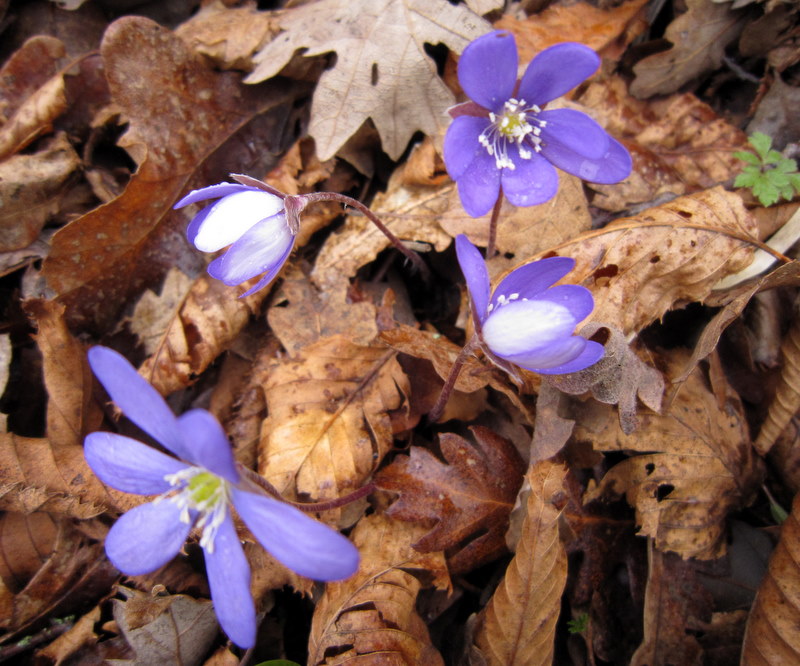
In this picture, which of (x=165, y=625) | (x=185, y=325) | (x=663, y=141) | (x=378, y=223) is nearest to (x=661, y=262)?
(x=663, y=141)

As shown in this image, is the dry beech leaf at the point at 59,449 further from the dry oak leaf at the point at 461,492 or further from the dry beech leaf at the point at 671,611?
the dry beech leaf at the point at 671,611

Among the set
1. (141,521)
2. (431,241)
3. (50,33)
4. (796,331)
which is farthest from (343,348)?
(50,33)

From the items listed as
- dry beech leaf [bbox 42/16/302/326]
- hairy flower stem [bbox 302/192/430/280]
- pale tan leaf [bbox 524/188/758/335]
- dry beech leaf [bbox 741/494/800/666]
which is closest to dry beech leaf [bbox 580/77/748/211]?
pale tan leaf [bbox 524/188/758/335]

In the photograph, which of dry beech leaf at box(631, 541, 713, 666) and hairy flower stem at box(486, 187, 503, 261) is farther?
hairy flower stem at box(486, 187, 503, 261)

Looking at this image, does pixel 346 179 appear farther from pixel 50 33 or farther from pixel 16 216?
pixel 50 33

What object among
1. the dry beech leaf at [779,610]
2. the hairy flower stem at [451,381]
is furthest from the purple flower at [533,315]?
the dry beech leaf at [779,610]

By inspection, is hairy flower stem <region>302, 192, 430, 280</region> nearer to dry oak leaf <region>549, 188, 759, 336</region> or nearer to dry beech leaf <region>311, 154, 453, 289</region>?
dry beech leaf <region>311, 154, 453, 289</region>
